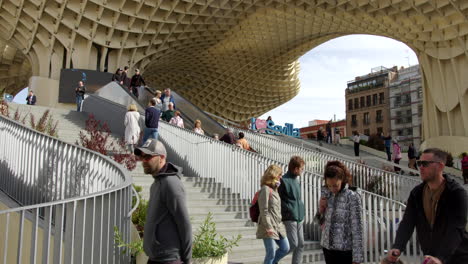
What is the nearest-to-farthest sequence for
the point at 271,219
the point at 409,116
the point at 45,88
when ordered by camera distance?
the point at 271,219 → the point at 45,88 → the point at 409,116

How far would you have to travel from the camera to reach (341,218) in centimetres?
342

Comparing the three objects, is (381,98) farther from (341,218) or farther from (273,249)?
(341,218)

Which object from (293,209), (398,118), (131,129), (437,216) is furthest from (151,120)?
(398,118)

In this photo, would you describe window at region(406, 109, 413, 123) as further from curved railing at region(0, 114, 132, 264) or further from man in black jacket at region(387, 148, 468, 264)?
man in black jacket at region(387, 148, 468, 264)

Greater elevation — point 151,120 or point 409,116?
point 409,116

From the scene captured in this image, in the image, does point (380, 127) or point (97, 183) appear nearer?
point (97, 183)

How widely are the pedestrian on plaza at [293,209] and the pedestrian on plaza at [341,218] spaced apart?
1.11 metres

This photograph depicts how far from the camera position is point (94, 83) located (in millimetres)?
25219

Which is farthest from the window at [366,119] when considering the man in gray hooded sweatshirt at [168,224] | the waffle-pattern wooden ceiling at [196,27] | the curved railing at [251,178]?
the man in gray hooded sweatshirt at [168,224]

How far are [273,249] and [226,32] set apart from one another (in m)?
27.9

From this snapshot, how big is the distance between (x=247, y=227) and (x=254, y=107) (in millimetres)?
41578

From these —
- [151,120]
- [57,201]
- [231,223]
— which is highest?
[151,120]

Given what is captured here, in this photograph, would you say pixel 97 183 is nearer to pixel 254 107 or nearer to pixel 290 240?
pixel 290 240

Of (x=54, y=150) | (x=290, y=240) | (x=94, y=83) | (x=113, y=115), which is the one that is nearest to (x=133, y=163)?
(x=54, y=150)
